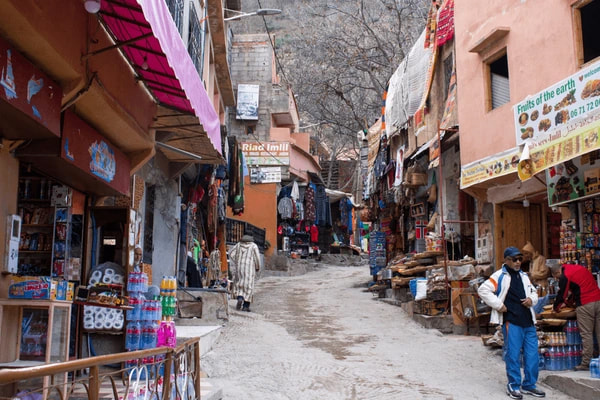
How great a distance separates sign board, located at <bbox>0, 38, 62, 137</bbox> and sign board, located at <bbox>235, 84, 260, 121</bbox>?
26.4 metres

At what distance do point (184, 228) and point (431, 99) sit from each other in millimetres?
7401

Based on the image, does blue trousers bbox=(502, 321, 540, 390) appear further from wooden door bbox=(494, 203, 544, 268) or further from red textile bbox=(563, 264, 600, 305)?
wooden door bbox=(494, 203, 544, 268)

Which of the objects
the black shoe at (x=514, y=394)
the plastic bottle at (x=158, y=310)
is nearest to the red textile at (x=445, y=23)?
the black shoe at (x=514, y=394)

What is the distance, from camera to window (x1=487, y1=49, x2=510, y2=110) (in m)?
11.8

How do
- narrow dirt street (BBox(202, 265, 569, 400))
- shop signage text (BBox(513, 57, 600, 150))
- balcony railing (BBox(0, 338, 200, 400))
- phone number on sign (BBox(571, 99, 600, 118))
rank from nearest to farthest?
balcony railing (BBox(0, 338, 200, 400)), narrow dirt street (BBox(202, 265, 569, 400)), phone number on sign (BBox(571, 99, 600, 118)), shop signage text (BBox(513, 57, 600, 150))

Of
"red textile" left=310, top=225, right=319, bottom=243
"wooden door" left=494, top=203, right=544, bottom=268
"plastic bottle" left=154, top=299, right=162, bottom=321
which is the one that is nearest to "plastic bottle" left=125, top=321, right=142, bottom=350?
"plastic bottle" left=154, top=299, right=162, bottom=321

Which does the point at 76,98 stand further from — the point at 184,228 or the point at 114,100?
the point at 184,228

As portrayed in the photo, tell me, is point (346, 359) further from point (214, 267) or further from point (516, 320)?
point (214, 267)

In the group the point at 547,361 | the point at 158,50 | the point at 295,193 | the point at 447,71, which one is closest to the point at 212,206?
the point at 447,71

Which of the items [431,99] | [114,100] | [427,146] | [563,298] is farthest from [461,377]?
[431,99]

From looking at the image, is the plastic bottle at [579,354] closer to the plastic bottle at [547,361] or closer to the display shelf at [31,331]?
the plastic bottle at [547,361]

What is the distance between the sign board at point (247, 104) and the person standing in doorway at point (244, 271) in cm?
1797

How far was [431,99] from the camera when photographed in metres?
16.0

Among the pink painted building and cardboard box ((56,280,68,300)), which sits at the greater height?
the pink painted building
